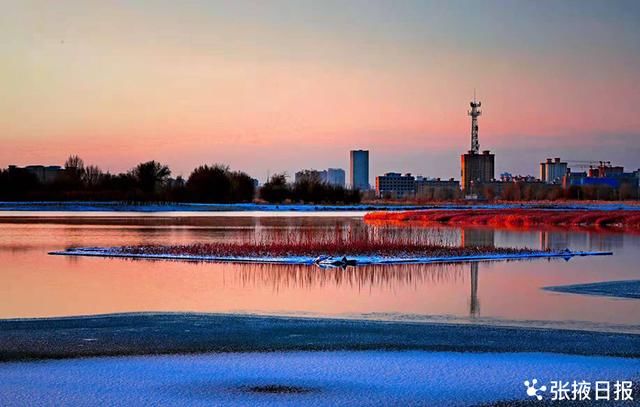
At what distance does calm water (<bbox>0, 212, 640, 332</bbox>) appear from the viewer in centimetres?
1947

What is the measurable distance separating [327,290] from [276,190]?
12390 centimetres

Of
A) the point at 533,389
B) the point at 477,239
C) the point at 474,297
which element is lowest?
the point at 477,239

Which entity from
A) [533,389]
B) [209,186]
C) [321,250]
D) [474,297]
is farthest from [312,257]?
[209,186]

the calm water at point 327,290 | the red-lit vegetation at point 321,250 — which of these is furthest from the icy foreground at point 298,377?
the red-lit vegetation at point 321,250

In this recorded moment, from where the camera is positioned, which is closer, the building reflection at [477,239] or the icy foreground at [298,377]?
the icy foreground at [298,377]

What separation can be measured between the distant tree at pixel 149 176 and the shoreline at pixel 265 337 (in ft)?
411

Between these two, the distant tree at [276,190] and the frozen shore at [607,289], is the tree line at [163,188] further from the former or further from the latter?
the frozen shore at [607,289]

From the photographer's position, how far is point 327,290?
944 inches

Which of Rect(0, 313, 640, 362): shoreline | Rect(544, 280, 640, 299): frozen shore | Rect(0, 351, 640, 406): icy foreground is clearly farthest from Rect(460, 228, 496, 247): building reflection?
Rect(0, 351, 640, 406): icy foreground

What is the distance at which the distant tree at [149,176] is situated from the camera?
14275 centimetres

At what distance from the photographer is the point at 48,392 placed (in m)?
11.5

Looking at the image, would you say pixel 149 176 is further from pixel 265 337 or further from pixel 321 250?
pixel 265 337

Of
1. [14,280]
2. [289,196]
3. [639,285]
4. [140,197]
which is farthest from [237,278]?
[289,196]

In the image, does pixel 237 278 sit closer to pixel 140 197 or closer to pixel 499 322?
pixel 499 322
